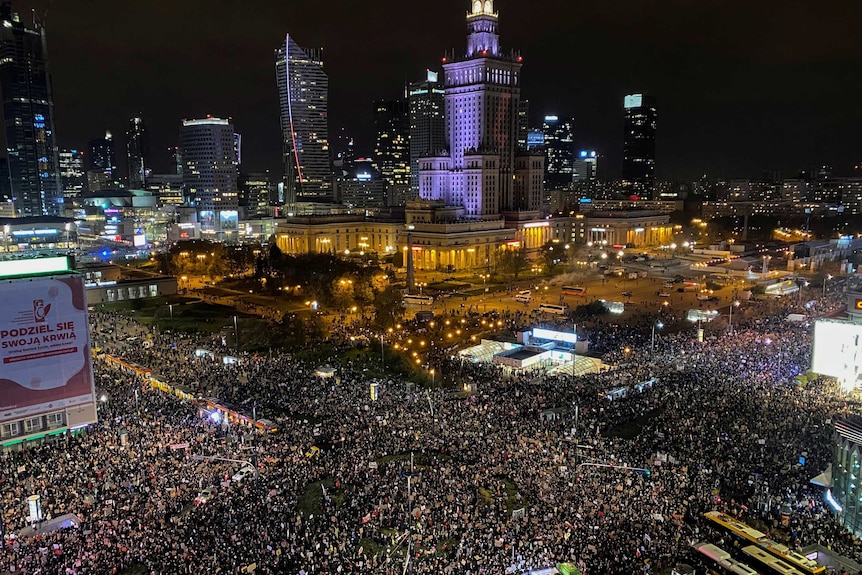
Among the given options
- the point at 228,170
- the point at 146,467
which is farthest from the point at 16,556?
the point at 228,170

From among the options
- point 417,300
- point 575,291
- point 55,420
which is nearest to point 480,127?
point 575,291

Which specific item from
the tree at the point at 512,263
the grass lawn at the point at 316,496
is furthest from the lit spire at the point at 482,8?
the grass lawn at the point at 316,496

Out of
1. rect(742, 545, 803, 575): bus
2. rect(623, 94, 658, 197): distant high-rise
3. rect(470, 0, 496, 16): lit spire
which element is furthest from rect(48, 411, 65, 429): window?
rect(623, 94, 658, 197): distant high-rise

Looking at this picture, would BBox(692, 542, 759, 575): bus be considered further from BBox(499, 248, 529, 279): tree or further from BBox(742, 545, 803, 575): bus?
BBox(499, 248, 529, 279): tree

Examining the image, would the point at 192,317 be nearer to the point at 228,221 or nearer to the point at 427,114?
the point at 228,221

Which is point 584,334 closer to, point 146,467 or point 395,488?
point 395,488
